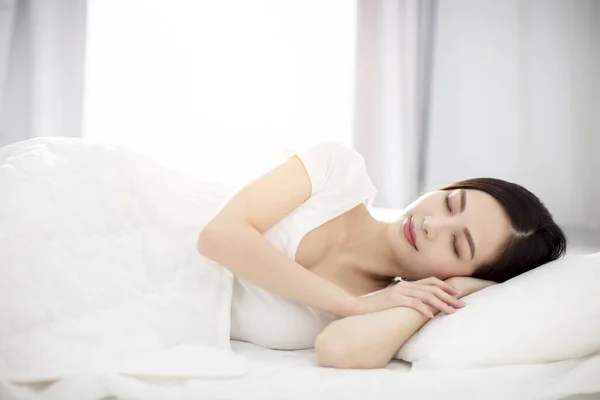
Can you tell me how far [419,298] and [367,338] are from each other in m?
0.19

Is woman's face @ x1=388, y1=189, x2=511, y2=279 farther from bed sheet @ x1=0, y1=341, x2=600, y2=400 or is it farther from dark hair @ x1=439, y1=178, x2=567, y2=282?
bed sheet @ x1=0, y1=341, x2=600, y2=400

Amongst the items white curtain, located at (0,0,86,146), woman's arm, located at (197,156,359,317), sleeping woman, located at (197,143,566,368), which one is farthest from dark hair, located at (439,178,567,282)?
white curtain, located at (0,0,86,146)

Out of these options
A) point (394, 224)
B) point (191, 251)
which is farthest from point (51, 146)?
point (394, 224)

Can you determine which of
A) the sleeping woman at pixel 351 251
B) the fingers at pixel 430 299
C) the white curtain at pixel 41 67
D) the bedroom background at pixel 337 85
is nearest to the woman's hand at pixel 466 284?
the sleeping woman at pixel 351 251

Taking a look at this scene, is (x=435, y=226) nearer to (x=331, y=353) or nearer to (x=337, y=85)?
(x=331, y=353)

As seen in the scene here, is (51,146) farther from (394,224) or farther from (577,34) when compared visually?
(577,34)

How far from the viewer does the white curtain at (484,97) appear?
131 inches

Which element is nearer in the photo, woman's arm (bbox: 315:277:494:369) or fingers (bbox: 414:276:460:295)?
woman's arm (bbox: 315:277:494:369)

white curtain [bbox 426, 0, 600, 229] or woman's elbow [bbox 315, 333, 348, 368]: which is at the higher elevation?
white curtain [bbox 426, 0, 600, 229]

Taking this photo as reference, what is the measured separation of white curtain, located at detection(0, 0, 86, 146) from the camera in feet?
10.5

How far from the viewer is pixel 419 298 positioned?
1.35 metres

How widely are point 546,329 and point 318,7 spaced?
2764 mm

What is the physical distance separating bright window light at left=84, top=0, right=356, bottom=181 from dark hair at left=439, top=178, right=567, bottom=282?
211 cm

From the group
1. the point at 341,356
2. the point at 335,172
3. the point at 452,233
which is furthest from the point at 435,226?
the point at 341,356
